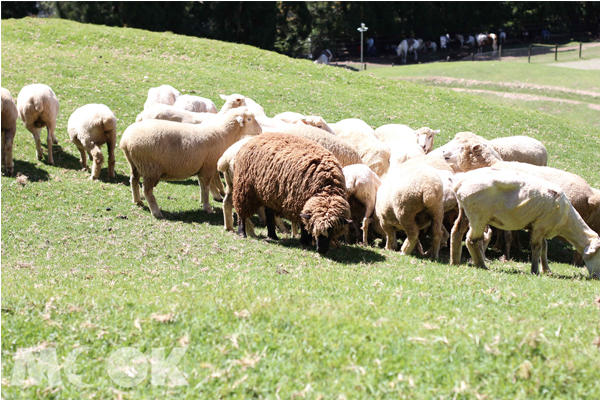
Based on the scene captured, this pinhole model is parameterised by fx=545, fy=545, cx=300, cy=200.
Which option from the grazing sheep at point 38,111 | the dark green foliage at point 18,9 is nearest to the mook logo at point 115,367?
the grazing sheep at point 38,111

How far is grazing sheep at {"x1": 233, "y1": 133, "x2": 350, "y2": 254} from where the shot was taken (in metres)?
8.88

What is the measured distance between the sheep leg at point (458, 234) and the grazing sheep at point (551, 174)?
1.43 metres

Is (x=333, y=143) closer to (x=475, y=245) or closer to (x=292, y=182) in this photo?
(x=292, y=182)

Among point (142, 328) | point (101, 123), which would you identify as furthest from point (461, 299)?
point (101, 123)

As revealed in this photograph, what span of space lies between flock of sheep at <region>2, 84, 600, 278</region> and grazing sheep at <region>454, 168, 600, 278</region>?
0.05 feet

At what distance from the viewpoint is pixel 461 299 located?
6.46 meters

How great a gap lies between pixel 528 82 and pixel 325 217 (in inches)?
1281

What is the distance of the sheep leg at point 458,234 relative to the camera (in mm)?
9023

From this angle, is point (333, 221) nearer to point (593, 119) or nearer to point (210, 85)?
point (210, 85)

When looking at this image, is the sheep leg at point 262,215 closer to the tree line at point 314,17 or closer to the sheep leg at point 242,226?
the sheep leg at point 242,226

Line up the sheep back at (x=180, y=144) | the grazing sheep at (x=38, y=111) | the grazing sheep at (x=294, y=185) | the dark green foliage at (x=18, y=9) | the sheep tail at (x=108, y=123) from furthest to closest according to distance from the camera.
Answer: the dark green foliage at (x=18, y=9) → the grazing sheep at (x=38, y=111) → the sheep tail at (x=108, y=123) → the sheep back at (x=180, y=144) → the grazing sheep at (x=294, y=185)

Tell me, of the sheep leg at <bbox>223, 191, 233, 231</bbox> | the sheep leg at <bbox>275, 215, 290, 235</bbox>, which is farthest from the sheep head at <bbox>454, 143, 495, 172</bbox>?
the sheep leg at <bbox>223, 191, 233, 231</bbox>

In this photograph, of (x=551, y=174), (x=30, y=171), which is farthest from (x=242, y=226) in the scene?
(x=30, y=171)

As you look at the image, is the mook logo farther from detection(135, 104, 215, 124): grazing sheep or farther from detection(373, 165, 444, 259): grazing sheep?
detection(135, 104, 215, 124): grazing sheep
